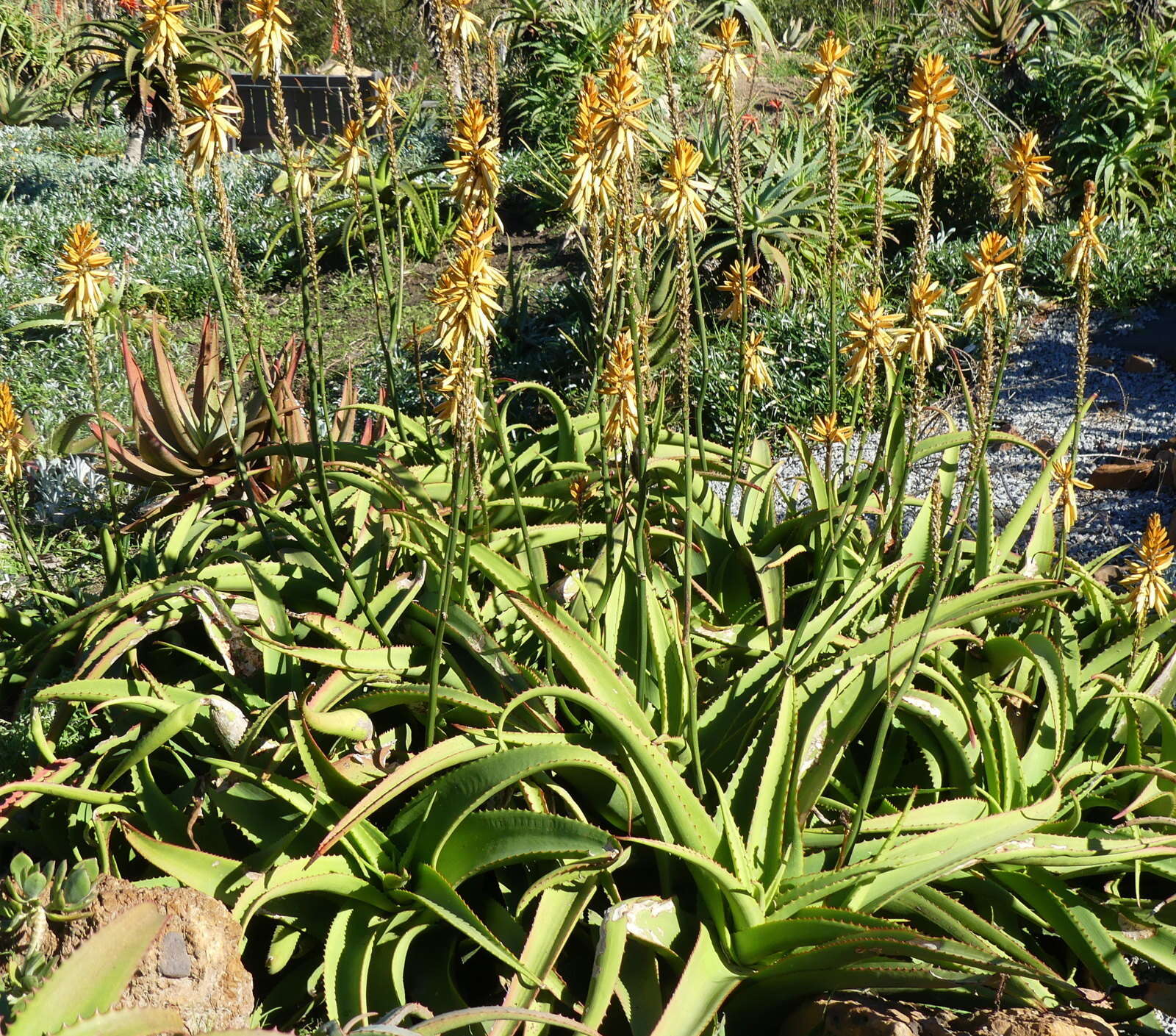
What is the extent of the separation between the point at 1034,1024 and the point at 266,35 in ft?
7.37

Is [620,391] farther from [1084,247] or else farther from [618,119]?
[1084,247]

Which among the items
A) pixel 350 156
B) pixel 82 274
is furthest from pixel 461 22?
pixel 82 274

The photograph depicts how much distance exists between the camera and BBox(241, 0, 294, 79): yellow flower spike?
2.02 m

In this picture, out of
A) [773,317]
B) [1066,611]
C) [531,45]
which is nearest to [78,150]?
[531,45]

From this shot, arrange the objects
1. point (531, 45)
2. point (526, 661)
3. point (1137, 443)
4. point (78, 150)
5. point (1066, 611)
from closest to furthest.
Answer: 1. point (526, 661)
2. point (1066, 611)
3. point (1137, 443)
4. point (531, 45)
5. point (78, 150)

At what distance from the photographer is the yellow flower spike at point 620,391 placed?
215 centimetres

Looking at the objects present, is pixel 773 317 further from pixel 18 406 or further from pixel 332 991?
pixel 332 991

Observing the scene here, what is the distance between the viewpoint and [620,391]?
215 centimetres

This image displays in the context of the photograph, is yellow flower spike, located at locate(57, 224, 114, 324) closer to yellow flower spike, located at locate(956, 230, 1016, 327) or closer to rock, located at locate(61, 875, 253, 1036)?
rock, located at locate(61, 875, 253, 1036)

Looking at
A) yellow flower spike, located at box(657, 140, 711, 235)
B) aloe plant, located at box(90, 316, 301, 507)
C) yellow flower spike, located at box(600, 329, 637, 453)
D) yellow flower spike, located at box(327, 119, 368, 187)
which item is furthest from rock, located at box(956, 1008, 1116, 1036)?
aloe plant, located at box(90, 316, 301, 507)

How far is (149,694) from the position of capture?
2.31 metres

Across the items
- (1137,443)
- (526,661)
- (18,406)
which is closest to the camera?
(526,661)

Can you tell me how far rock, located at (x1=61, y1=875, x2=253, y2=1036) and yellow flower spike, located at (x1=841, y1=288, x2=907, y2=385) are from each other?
1.52 metres

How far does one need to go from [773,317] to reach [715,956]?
151 inches
